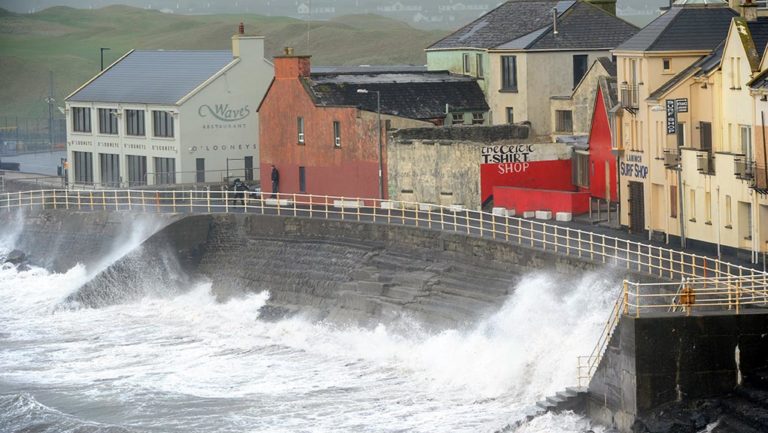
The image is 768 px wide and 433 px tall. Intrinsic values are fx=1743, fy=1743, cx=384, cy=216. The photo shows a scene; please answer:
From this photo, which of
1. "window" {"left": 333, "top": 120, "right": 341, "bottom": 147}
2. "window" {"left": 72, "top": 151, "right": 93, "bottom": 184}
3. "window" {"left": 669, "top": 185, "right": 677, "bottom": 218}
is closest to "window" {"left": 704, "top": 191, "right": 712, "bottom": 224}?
"window" {"left": 669, "top": 185, "right": 677, "bottom": 218}

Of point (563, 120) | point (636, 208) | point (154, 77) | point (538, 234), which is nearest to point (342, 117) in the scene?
point (563, 120)

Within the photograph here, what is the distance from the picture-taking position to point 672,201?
52.7m

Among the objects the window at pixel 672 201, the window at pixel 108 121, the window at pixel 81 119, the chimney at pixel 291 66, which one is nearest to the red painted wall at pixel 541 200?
the window at pixel 672 201

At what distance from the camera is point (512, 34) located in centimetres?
→ 7362

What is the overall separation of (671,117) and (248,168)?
2949cm

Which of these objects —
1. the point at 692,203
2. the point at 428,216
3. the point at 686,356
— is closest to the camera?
the point at 686,356

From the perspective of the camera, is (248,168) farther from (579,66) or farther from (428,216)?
(428,216)

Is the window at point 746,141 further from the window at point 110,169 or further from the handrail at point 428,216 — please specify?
the window at point 110,169

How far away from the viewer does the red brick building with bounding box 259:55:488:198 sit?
67.2m

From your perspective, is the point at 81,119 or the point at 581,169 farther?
the point at 81,119

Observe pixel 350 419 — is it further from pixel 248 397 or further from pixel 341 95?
pixel 341 95

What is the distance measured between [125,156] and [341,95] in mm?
15044

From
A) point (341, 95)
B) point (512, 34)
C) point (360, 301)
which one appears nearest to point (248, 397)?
point (360, 301)

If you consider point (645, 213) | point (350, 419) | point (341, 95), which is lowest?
point (350, 419)
